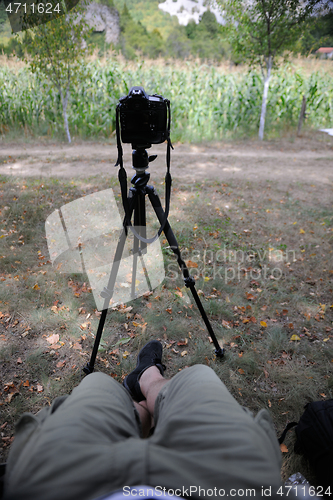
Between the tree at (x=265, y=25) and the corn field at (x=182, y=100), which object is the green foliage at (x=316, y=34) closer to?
the tree at (x=265, y=25)

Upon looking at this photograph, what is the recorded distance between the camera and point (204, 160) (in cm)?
568

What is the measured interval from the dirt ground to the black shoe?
3.26m

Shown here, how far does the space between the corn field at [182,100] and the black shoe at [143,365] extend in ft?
19.7

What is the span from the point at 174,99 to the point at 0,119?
14.2 feet

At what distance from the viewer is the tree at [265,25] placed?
5.73 metres

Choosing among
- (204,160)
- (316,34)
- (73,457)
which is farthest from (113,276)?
(316,34)

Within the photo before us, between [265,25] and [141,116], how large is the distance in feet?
22.6

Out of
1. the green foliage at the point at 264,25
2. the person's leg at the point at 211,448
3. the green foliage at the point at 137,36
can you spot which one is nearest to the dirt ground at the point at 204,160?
the green foliage at the point at 264,25

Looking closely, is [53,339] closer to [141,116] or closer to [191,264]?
[191,264]

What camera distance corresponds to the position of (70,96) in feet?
22.4

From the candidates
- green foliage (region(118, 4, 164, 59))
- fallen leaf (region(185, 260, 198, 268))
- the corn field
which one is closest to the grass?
fallen leaf (region(185, 260, 198, 268))

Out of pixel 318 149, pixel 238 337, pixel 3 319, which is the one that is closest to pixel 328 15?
pixel 318 149

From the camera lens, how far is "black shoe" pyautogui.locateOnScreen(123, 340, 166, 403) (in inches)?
59.0

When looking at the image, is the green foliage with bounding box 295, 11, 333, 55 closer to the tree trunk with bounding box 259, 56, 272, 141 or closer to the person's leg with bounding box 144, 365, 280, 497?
the tree trunk with bounding box 259, 56, 272, 141
